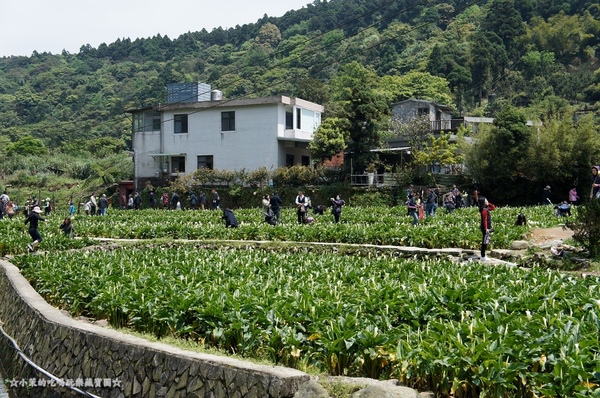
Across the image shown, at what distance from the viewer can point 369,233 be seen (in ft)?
71.8

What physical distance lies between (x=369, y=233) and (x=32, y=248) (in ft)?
35.9

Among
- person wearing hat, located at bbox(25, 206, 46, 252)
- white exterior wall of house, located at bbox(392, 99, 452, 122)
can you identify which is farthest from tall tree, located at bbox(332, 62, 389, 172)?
person wearing hat, located at bbox(25, 206, 46, 252)

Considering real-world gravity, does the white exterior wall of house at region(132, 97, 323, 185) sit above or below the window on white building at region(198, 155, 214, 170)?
above

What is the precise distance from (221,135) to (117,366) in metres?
41.2

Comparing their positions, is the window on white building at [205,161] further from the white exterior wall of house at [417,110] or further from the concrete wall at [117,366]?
the concrete wall at [117,366]

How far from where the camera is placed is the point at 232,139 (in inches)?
1948

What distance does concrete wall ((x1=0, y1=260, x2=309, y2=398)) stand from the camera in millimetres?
7305

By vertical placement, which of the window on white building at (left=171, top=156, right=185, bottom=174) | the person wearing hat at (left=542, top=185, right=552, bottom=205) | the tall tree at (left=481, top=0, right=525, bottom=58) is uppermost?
the tall tree at (left=481, top=0, right=525, bottom=58)

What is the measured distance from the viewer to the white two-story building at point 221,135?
158 feet

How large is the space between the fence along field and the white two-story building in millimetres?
33699

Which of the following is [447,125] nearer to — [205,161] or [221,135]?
[221,135]

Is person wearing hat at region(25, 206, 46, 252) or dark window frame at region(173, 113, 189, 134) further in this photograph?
dark window frame at region(173, 113, 189, 134)

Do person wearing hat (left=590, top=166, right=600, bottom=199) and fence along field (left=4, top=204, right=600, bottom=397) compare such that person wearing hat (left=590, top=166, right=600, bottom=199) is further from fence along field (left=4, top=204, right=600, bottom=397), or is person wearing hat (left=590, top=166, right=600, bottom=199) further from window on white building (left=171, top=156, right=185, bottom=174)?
window on white building (left=171, top=156, right=185, bottom=174)

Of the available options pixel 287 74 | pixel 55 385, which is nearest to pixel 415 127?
pixel 55 385
